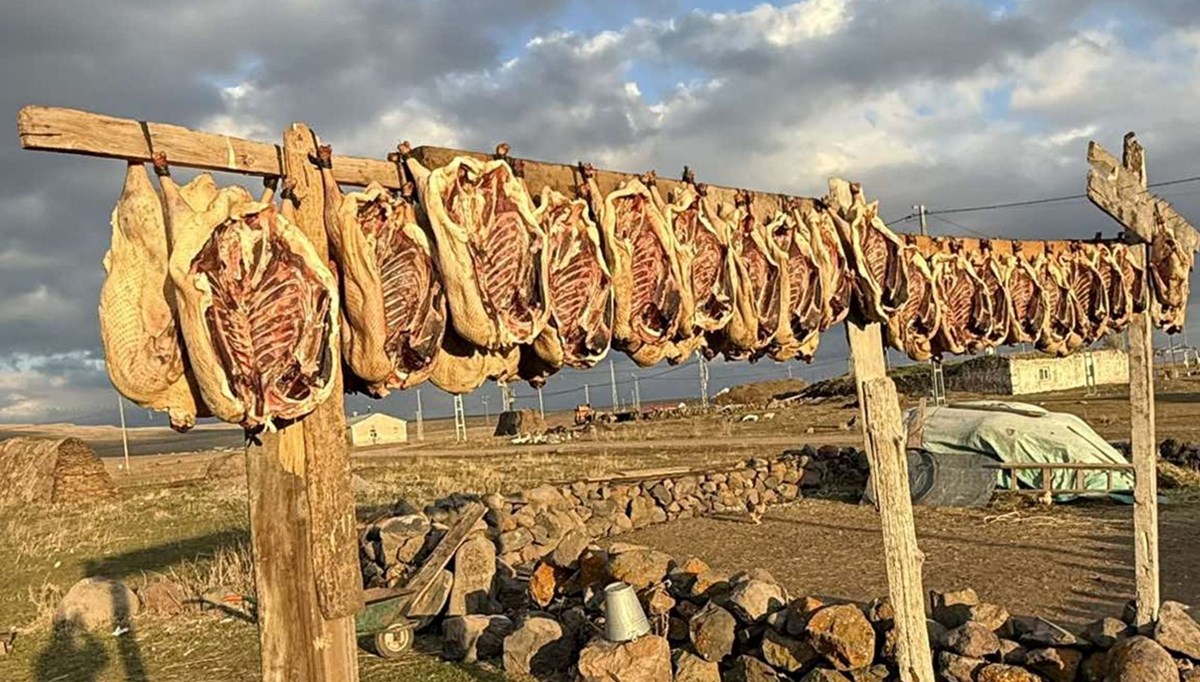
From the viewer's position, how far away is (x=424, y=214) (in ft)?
10.9

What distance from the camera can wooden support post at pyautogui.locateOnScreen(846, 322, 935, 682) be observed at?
5453mm

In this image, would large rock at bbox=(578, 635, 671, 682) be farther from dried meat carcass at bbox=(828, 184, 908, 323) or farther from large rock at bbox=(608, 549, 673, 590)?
dried meat carcass at bbox=(828, 184, 908, 323)

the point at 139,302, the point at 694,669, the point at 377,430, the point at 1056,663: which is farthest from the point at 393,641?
the point at 377,430

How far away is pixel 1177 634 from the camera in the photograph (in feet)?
20.1

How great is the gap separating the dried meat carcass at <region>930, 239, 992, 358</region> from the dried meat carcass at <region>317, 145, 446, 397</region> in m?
3.71

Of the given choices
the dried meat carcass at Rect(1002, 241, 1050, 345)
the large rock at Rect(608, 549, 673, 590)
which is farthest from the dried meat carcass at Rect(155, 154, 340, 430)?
the large rock at Rect(608, 549, 673, 590)

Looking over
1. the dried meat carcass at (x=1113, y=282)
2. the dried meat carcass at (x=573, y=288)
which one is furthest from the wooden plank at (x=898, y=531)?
the dried meat carcass at (x=1113, y=282)

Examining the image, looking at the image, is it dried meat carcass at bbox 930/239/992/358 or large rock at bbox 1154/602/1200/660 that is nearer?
dried meat carcass at bbox 930/239/992/358

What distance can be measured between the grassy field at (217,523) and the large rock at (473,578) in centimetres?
69

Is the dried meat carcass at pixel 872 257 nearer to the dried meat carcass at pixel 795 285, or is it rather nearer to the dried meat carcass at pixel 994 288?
the dried meat carcass at pixel 795 285

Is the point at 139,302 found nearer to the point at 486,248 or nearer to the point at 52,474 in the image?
the point at 486,248

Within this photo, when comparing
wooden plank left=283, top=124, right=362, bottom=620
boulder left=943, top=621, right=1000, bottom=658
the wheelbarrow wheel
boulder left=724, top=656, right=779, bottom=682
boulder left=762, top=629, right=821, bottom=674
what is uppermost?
wooden plank left=283, top=124, right=362, bottom=620

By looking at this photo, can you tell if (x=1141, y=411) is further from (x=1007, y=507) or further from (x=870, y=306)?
(x=1007, y=507)

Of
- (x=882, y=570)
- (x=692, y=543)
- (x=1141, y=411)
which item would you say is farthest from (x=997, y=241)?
(x=692, y=543)
